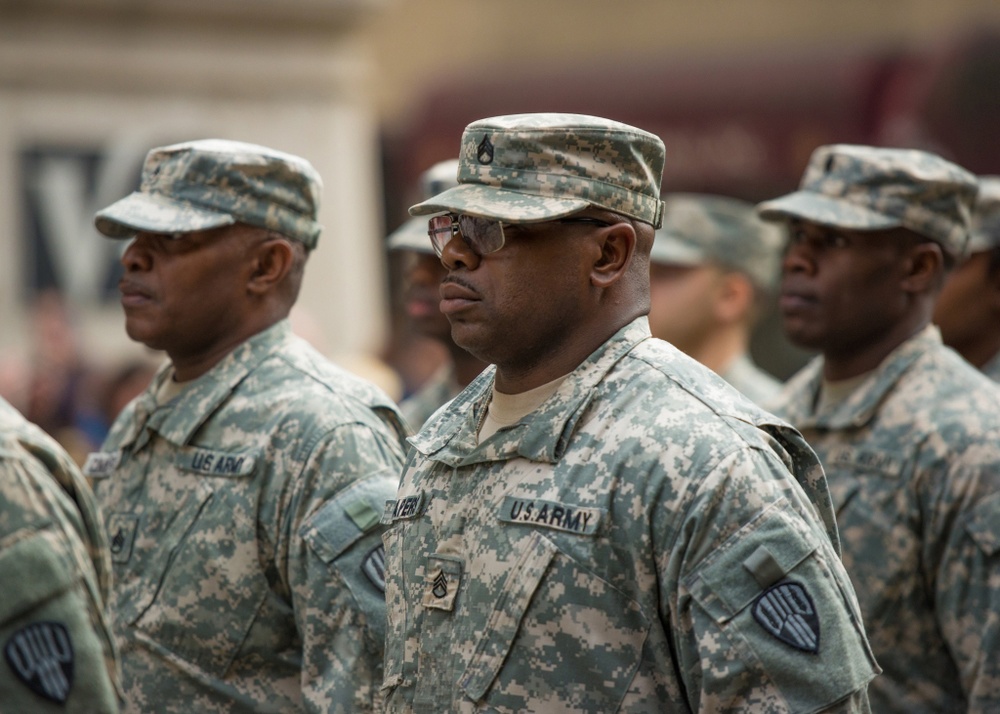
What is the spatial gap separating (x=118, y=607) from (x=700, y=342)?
11.6 ft

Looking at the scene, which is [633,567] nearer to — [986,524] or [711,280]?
[986,524]

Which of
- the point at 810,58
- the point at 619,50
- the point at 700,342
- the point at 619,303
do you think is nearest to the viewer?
the point at 619,303

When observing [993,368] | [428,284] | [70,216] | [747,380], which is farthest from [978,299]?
[70,216]

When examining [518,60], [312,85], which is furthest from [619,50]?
[312,85]

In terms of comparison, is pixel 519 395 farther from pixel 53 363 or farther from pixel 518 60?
pixel 518 60

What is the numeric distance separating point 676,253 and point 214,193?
3093 mm

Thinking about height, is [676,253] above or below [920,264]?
below

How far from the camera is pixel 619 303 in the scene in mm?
3002

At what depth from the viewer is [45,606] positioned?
324cm

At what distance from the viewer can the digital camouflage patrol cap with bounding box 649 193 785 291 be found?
688 centimetres

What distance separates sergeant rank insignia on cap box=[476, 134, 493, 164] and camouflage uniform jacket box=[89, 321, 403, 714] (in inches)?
43.9

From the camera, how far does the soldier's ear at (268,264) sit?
423cm

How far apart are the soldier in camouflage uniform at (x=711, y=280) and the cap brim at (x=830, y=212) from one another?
2.04 meters

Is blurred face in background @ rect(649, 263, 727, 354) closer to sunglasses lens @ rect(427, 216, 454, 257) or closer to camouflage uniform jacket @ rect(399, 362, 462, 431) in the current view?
camouflage uniform jacket @ rect(399, 362, 462, 431)
